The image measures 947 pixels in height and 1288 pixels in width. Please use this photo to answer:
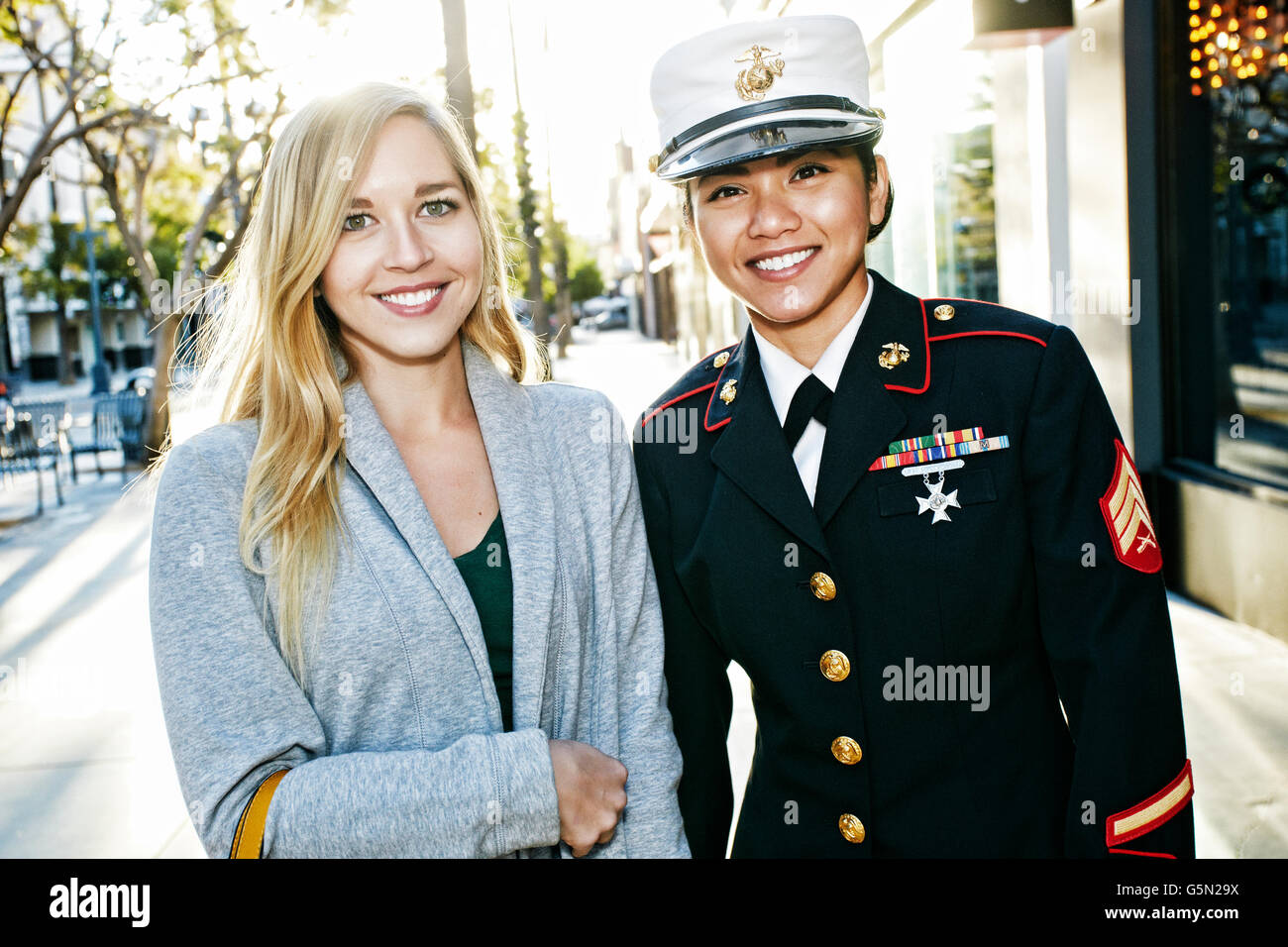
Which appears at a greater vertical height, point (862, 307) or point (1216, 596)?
point (862, 307)

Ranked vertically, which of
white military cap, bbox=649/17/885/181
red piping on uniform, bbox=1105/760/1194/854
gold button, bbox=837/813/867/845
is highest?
white military cap, bbox=649/17/885/181

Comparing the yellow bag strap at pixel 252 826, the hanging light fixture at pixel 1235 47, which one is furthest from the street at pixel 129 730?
the hanging light fixture at pixel 1235 47

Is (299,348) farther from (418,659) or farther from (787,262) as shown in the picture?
(787,262)

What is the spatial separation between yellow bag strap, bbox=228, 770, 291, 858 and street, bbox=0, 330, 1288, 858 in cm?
75

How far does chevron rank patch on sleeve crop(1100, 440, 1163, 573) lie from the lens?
1.79 m

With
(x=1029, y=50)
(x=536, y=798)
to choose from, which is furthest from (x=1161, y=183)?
(x=536, y=798)

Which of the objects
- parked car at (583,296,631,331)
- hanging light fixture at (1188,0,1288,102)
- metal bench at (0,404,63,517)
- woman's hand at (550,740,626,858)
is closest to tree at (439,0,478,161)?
hanging light fixture at (1188,0,1288,102)

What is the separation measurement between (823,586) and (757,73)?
3.25ft

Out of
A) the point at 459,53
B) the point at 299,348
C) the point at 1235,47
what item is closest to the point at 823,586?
the point at 299,348

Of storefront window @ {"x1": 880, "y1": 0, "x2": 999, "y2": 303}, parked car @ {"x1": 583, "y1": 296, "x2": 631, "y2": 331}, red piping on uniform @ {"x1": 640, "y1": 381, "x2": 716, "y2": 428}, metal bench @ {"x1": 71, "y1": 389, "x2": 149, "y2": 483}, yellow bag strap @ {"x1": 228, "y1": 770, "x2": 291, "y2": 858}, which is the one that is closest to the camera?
yellow bag strap @ {"x1": 228, "y1": 770, "x2": 291, "y2": 858}

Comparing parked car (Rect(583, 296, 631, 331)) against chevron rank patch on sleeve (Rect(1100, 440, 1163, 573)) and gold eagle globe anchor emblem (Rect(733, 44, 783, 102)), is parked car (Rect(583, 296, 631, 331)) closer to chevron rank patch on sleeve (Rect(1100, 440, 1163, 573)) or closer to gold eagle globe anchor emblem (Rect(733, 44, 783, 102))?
gold eagle globe anchor emblem (Rect(733, 44, 783, 102))

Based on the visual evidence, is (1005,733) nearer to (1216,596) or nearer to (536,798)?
(536,798)

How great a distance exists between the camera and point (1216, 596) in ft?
19.1
